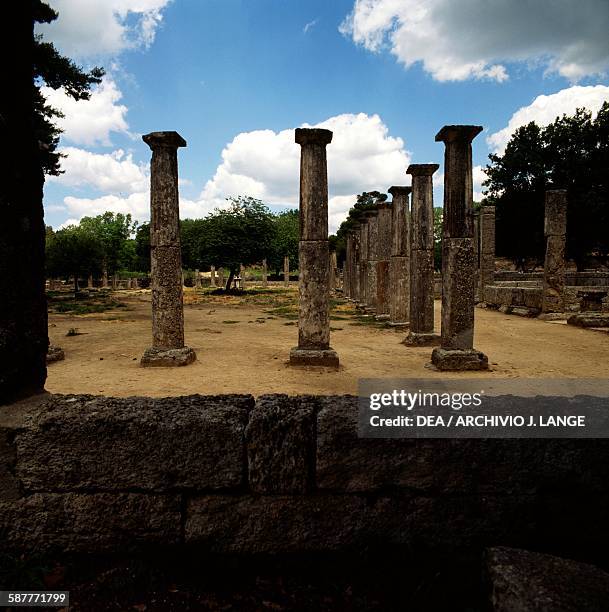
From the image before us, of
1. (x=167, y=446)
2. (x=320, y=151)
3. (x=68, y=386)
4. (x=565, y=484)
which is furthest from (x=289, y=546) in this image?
(x=320, y=151)

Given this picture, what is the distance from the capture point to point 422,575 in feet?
7.57

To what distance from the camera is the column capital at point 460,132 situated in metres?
8.44

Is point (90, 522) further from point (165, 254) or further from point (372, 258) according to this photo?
point (372, 258)

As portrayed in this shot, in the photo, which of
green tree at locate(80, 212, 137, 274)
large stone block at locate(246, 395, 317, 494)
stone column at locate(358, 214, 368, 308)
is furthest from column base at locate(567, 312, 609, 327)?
green tree at locate(80, 212, 137, 274)

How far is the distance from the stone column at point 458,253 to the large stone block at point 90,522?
706cm

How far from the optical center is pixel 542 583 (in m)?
1.86

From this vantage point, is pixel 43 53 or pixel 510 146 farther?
pixel 510 146

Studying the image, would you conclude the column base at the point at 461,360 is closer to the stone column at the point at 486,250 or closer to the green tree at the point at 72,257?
the stone column at the point at 486,250

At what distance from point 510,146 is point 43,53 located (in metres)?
31.4

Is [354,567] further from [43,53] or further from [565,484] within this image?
[43,53]

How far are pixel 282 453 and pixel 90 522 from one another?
43.8 inches

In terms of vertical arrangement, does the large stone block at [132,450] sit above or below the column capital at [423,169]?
below

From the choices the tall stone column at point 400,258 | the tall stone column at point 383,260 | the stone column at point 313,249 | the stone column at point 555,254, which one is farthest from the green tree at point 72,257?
the stone column at point 555,254

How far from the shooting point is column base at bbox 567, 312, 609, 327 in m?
13.7
